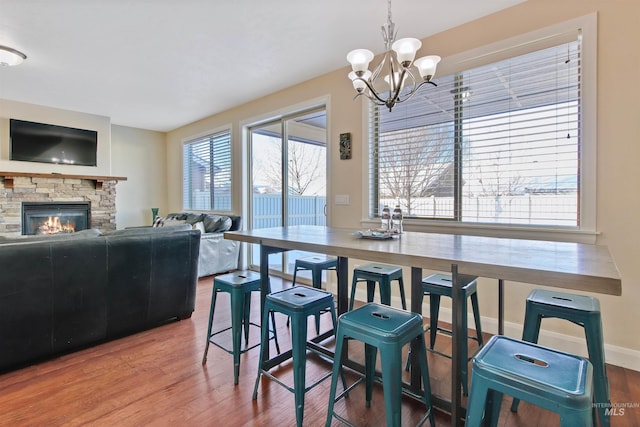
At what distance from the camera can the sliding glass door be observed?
168 inches

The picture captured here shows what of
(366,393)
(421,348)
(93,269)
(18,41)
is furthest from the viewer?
(18,41)

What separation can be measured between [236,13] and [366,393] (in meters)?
2.90

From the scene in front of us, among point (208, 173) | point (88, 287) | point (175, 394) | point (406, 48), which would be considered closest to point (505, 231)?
point (406, 48)

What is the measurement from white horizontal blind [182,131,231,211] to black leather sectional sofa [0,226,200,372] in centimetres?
260

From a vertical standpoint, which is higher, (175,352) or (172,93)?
(172,93)

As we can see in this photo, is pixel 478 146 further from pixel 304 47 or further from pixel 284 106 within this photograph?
pixel 284 106

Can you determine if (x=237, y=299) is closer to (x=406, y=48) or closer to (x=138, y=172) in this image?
(x=406, y=48)

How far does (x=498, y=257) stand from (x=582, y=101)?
1.75 metres

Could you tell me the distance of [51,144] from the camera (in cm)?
502

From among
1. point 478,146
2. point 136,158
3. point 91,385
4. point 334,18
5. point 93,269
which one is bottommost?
point 91,385

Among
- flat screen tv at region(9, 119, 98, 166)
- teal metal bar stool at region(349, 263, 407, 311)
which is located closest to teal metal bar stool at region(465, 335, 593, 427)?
teal metal bar stool at region(349, 263, 407, 311)

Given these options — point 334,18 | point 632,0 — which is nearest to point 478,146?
point 632,0

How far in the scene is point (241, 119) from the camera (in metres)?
4.91

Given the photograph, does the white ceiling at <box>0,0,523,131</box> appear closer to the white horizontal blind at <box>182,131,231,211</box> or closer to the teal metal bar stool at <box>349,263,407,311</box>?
the white horizontal blind at <box>182,131,231,211</box>
